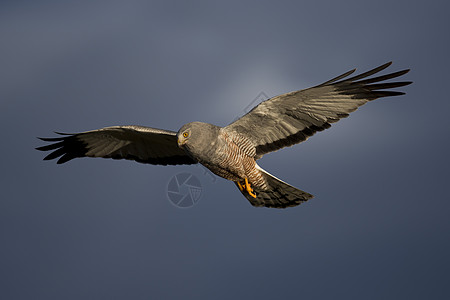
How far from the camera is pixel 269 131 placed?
11148 millimetres

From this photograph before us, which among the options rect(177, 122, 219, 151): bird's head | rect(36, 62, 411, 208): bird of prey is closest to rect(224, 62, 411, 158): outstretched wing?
rect(36, 62, 411, 208): bird of prey

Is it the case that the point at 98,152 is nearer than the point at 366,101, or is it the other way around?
the point at 366,101

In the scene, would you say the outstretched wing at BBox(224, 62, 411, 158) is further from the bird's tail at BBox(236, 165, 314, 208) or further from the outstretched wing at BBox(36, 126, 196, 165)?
the outstretched wing at BBox(36, 126, 196, 165)

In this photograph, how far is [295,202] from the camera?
1167cm

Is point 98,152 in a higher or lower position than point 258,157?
higher

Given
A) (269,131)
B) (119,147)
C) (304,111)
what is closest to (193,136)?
(269,131)

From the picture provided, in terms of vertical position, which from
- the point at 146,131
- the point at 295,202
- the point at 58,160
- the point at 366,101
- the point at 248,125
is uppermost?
the point at 58,160

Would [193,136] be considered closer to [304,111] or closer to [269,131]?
[269,131]

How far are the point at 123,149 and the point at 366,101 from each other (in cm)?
530

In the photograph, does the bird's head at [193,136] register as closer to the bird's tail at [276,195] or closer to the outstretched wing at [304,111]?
the outstretched wing at [304,111]

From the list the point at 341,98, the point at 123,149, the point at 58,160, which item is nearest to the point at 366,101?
the point at 341,98

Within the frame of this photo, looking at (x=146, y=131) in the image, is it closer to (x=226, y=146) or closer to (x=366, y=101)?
(x=226, y=146)

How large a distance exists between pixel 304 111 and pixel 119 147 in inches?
170

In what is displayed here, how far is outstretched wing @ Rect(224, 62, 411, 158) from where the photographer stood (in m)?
10.5
